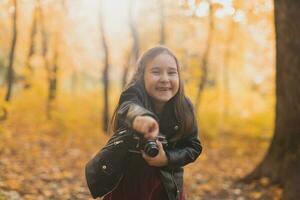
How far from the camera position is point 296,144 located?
6.96m

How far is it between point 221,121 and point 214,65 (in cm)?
999

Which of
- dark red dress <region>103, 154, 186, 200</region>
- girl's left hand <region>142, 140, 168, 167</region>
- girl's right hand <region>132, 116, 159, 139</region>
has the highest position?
girl's right hand <region>132, 116, 159, 139</region>

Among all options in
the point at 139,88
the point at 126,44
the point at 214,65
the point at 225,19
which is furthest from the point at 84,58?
the point at 139,88

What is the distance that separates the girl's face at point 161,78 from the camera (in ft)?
8.60

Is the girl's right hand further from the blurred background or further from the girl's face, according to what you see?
the blurred background

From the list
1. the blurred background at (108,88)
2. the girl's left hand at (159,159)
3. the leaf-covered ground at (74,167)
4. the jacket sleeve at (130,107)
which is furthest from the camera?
the blurred background at (108,88)

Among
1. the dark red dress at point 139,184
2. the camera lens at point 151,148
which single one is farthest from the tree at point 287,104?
the camera lens at point 151,148

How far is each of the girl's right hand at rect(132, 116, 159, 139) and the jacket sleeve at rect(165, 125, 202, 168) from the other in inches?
16.6

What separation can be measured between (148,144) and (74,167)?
8001mm

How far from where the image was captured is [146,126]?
2.06 meters

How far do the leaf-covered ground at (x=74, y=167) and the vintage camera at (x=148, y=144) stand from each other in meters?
3.97

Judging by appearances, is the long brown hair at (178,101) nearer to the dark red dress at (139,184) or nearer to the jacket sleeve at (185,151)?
the jacket sleeve at (185,151)

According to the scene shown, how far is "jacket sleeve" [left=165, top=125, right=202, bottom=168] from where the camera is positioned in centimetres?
252

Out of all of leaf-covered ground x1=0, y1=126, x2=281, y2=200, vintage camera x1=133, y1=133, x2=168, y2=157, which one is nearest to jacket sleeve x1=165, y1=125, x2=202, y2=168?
vintage camera x1=133, y1=133, x2=168, y2=157
